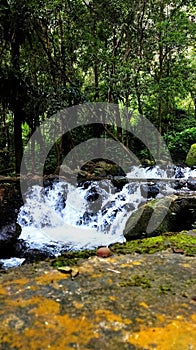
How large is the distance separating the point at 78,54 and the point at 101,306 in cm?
1075

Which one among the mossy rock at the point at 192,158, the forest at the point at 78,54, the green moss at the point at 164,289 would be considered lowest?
the green moss at the point at 164,289

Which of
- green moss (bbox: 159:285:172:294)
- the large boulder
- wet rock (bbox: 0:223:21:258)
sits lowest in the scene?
wet rock (bbox: 0:223:21:258)

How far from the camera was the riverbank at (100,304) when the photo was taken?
3.39 ft

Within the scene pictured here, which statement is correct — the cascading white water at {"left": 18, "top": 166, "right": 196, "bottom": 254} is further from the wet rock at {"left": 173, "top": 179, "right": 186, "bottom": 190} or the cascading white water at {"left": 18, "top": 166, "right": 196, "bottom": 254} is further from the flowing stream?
the wet rock at {"left": 173, "top": 179, "right": 186, "bottom": 190}

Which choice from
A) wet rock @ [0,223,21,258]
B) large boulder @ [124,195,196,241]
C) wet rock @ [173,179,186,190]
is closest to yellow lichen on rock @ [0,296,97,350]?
large boulder @ [124,195,196,241]

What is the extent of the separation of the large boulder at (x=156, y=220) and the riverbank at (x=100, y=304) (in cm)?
269

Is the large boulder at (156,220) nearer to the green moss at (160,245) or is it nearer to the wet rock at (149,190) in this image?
the green moss at (160,245)

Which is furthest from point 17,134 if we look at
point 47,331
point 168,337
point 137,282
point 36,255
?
point 168,337

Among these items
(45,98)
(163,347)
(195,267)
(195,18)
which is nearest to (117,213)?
(45,98)

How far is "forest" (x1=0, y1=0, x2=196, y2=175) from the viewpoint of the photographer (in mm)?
8898

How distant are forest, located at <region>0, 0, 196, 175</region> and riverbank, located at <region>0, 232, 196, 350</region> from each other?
24.2 feet

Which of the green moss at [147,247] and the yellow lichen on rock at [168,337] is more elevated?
the green moss at [147,247]

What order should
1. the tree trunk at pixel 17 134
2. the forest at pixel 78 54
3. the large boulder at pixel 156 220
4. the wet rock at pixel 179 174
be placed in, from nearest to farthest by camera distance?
the large boulder at pixel 156 220, the forest at pixel 78 54, the tree trunk at pixel 17 134, the wet rock at pixel 179 174

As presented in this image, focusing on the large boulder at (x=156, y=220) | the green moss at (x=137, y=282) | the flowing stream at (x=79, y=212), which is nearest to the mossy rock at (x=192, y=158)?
the flowing stream at (x=79, y=212)
